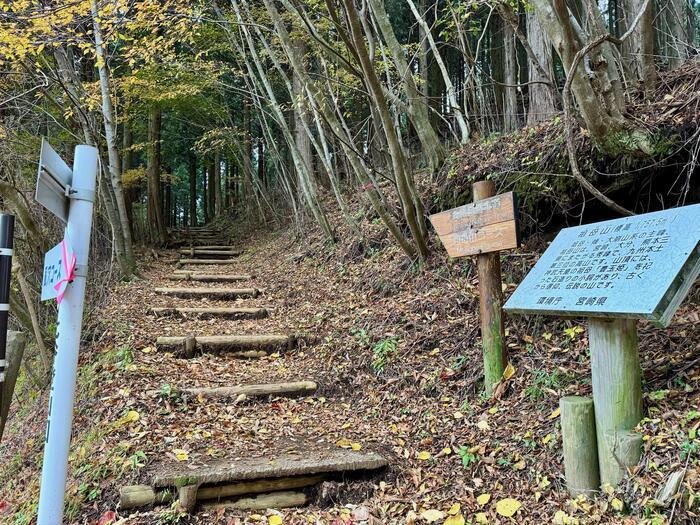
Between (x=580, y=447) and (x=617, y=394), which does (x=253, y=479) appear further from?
(x=617, y=394)

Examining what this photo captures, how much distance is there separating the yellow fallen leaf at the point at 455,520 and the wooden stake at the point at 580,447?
644mm

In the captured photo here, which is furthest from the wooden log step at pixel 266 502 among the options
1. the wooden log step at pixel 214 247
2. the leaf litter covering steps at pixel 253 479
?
the wooden log step at pixel 214 247

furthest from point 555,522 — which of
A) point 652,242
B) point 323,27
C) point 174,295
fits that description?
point 323,27

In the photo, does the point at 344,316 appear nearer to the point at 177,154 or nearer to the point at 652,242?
the point at 652,242

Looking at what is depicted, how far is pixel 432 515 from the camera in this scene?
2.94 meters

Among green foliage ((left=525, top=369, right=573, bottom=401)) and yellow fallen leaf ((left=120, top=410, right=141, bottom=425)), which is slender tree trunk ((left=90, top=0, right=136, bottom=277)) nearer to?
yellow fallen leaf ((left=120, top=410, right=141, bottom=425))

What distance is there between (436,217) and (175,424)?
282 cm

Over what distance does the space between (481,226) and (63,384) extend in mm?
3018

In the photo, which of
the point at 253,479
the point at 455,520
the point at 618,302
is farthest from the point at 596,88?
the point at 253,479

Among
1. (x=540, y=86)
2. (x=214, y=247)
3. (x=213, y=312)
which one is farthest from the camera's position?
(x=214, y=247)

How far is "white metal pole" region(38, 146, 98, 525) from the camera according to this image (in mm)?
2227

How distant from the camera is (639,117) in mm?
4156

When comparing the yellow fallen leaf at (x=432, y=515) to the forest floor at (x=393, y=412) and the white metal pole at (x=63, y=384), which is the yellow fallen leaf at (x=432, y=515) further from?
the white metal pole at (x=63, y=384)

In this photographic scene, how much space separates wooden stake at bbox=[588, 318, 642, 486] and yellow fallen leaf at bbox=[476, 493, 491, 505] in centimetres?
65
